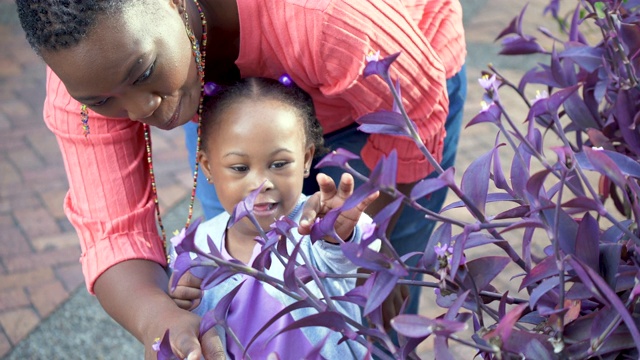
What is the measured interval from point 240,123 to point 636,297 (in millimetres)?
1007

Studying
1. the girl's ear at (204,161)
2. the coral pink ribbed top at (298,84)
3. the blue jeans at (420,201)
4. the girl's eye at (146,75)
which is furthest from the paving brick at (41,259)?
the girl's eye at (146,75)

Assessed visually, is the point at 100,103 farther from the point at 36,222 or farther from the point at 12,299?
the point at 36,222

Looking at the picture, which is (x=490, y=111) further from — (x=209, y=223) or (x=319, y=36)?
(x=209, y=223)

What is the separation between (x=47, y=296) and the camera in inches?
131

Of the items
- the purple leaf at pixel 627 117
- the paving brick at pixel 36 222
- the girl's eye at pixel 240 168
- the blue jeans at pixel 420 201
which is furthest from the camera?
the paving brick at pixel 36 222

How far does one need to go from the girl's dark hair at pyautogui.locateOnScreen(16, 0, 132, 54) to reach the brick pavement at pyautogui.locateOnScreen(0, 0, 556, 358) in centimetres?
184

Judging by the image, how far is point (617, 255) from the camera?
861 millimetres

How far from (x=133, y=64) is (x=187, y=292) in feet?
1.35

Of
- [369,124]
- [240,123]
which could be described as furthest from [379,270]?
[240,123]

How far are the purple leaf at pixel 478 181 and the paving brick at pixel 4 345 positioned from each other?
2.55 metres

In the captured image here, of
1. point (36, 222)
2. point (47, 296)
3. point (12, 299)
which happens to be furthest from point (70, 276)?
point (36, 222)

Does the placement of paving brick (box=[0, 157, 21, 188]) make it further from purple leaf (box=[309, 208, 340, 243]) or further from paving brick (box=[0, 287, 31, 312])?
purple leaf (box=[309, 208, 340, 243])

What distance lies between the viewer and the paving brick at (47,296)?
3.26 meters

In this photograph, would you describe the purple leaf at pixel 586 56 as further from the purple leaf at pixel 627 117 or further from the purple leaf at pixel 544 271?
the purple leaf at pixel 544 271
